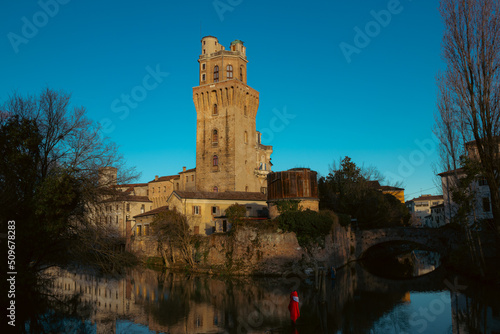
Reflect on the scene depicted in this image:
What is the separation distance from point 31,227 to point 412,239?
108 feet

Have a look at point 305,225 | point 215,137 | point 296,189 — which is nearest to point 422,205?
point 215,137

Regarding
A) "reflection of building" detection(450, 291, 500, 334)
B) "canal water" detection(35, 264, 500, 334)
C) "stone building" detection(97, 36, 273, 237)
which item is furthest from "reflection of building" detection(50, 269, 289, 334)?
"stone building" detection(97, 36, 273, 237)

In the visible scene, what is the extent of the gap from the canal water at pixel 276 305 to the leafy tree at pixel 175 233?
5.02 metres

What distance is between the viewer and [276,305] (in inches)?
789

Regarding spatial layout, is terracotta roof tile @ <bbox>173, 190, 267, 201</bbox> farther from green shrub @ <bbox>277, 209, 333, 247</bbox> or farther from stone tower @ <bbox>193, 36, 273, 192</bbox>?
green shrub @ <bbox>277, 209, 333, 247</bbox>

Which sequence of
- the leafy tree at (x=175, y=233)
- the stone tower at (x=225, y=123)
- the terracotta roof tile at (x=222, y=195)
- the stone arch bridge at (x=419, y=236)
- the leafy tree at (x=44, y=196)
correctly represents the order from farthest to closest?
the stone tower at (x=225, y=123) → the terracotta roof tile at (x=222, y=195) → the leafy tree at (x=175, y=233) → the stone arch bridge at (x=419, y=236) → the leafy tree at (x=44, y=196)

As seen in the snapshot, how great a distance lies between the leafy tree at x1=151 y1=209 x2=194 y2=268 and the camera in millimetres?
35125

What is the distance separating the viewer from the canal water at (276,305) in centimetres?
1620

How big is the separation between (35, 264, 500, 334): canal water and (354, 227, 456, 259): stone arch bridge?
5.30 metres

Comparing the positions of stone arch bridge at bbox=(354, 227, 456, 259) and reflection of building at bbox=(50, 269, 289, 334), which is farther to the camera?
stone arch bridge at bbox=(354, 227, 456, 259)

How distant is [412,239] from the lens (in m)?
35.9

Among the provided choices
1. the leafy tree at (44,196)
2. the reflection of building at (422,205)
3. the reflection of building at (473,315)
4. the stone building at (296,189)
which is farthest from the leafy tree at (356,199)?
the reflection of building at (422,205)

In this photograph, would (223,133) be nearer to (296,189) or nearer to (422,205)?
(296,189)

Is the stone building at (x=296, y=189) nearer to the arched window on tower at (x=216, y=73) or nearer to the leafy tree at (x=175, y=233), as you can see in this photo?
the leafy tree at (x=175, y=233)
